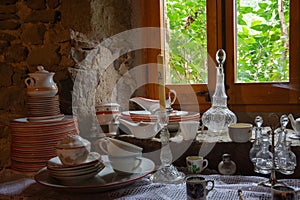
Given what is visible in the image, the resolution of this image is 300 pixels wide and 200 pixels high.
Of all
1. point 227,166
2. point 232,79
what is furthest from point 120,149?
point 232,79

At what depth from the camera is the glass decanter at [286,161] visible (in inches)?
45.1

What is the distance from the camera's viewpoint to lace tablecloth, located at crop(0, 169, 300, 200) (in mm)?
1035

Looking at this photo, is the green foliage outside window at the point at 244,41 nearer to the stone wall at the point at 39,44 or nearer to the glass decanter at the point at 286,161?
the stone wall at the point at 39,44

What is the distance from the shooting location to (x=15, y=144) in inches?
51.7

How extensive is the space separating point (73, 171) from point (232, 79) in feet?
3.02

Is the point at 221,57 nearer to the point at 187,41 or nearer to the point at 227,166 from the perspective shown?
the point at 187,41

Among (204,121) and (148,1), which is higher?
(148,1)

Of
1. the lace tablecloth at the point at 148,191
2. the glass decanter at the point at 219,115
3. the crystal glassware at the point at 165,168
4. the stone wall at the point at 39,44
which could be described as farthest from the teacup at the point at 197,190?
the stone wall at the point at 39,44

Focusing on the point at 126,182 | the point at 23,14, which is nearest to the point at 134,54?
the point at 23,14

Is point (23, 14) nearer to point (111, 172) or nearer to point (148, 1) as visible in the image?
point (148, 1)

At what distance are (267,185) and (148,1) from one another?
110 centimetres

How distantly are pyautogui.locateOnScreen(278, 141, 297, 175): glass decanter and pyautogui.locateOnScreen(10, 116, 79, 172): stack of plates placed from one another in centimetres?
79

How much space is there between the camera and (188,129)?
4.45 feet

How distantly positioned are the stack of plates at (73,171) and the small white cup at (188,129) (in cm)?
40
